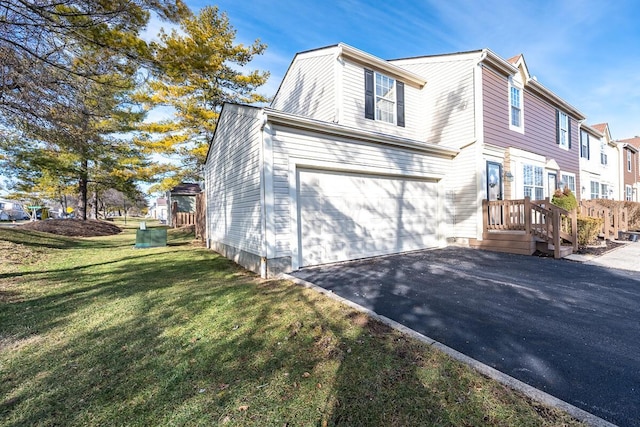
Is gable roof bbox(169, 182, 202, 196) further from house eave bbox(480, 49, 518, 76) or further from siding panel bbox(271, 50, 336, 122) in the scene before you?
house eave bbox(480, 49, 518, 76)

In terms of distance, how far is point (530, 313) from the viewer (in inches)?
140

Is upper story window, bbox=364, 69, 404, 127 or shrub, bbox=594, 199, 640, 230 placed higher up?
upper story window, bbox=364, 69, 404, 127

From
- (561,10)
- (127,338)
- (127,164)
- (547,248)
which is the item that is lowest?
(127,338)

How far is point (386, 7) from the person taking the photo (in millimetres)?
10023

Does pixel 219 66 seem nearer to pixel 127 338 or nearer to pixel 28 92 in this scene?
pixel 28 92

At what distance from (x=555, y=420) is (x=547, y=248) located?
7067 millimetres

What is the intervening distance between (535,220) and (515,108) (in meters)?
4.89

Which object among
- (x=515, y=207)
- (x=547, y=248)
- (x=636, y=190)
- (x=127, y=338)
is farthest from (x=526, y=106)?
(x=636, y=190)

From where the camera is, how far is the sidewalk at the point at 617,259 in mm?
6149

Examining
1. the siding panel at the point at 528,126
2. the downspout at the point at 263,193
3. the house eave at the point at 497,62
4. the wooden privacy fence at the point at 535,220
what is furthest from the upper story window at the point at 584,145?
the downspout at the point at 263,193

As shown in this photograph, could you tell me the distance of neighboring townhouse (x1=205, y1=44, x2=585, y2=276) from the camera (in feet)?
19.3

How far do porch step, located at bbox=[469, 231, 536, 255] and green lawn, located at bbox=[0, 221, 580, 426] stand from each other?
6.29m

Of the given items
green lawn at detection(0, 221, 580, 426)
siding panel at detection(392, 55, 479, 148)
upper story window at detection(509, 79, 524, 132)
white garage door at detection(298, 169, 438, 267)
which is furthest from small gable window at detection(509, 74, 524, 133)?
green lawn at detection(0, 221, 580, 426)

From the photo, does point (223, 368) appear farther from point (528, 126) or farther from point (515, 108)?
point (528, 126)
